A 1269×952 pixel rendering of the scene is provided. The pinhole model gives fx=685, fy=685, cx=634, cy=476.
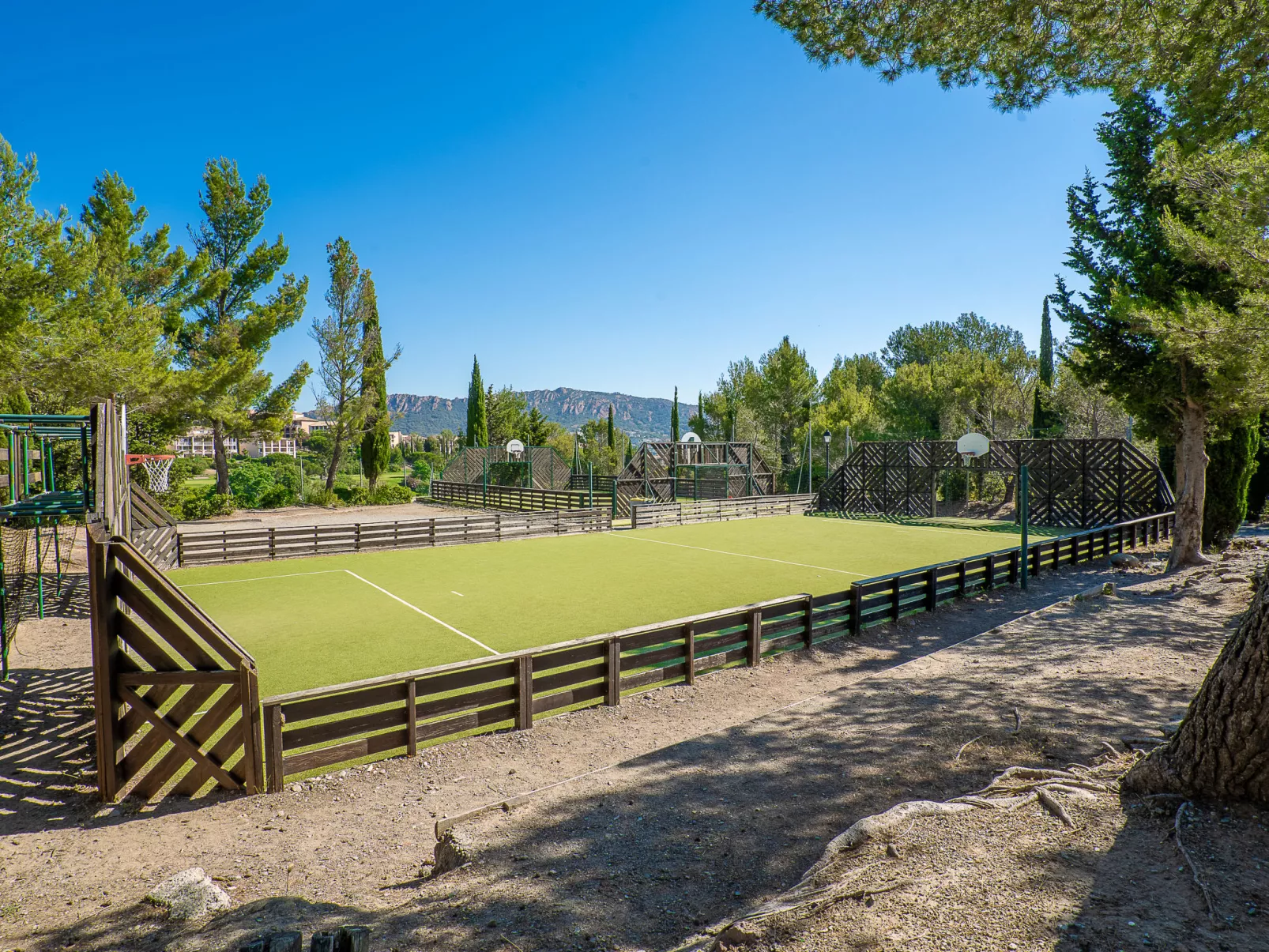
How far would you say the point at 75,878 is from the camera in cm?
418

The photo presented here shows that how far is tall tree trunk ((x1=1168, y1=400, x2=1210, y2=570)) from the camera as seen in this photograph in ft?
48.4

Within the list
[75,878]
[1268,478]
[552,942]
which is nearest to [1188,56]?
[552,942]

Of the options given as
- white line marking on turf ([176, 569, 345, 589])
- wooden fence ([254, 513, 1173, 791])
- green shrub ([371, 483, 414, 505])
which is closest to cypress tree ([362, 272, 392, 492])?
green shrub ([371, 483, 414, 505])

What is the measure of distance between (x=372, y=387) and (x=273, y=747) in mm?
35135

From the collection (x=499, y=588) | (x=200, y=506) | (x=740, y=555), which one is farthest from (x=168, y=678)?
(x=200, y=506)

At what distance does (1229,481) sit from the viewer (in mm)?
17016

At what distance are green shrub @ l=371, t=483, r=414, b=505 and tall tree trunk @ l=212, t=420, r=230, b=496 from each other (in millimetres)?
6880

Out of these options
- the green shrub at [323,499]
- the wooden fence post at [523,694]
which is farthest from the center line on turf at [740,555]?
the green shrub at [323,499]

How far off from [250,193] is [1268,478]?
141 feet

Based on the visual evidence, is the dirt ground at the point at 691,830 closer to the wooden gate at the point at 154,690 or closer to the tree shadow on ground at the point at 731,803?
the tree shadow on ground at the point at 731,803

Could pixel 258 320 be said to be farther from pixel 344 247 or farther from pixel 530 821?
pixel 530 821

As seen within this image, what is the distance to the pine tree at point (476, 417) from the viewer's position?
165 ft

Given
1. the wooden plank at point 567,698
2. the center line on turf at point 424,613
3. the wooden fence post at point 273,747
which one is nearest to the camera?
the wooden fence post at point 273,747

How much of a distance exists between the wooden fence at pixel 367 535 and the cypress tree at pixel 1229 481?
17473 mm
